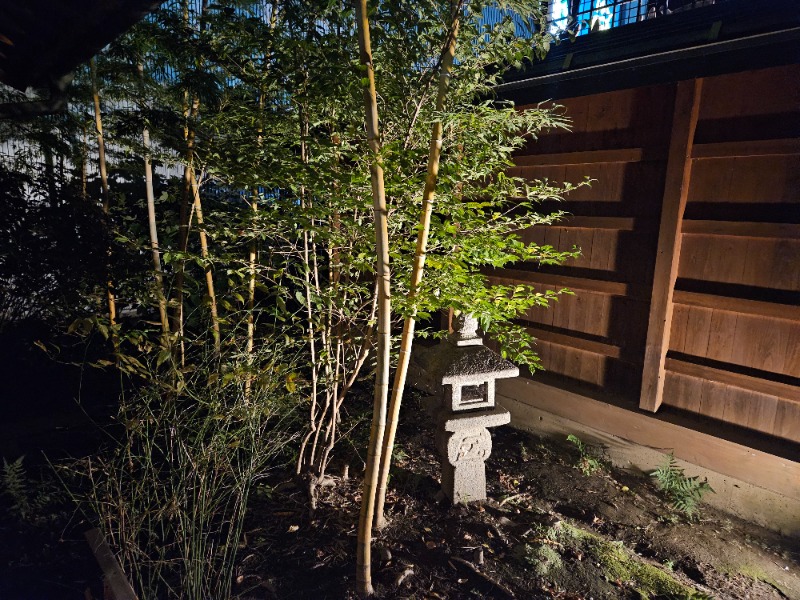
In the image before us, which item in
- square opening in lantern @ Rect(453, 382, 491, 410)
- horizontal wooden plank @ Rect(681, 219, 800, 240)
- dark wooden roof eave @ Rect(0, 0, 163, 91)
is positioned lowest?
square opening in lantern @ Rect(453, 382, 491, 410)

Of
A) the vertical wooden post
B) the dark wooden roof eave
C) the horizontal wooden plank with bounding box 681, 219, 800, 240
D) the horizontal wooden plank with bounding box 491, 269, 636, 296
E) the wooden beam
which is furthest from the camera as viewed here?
the horizontal wooden plank with bounding box 491, 269, 636, 296

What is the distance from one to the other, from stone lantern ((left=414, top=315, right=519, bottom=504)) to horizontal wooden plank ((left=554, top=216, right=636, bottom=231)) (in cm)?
175

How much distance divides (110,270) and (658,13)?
5.35 meters

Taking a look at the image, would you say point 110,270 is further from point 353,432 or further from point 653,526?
point 653,526

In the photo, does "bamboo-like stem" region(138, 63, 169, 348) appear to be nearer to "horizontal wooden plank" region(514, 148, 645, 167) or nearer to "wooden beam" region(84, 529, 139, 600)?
"wooden beam" region(84, 529, 139, 600)

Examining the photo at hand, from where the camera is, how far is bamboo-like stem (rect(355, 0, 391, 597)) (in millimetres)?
2041

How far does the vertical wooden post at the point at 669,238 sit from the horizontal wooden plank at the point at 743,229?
10cm

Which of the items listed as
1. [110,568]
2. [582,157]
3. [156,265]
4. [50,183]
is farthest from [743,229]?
[50,183]

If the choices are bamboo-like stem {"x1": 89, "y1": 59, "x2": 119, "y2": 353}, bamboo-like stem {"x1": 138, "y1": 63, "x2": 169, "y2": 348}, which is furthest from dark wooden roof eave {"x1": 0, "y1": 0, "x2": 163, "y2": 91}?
bamboo-like stem {"x1": 89, "y1": 59, "x2": 119, "y2": 353}

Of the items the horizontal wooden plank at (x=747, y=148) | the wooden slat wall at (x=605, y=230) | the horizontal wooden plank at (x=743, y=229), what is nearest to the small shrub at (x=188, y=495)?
the wooden slat wall at (x=605, y=230)

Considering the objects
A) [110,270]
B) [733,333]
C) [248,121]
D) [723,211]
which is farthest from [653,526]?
[110,270]

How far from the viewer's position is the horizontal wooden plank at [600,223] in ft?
14.1

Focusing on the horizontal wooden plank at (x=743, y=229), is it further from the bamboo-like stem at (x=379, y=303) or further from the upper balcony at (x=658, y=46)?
the bamboo-like stem at (x=379, y=303)

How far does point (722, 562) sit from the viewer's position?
131 inches
